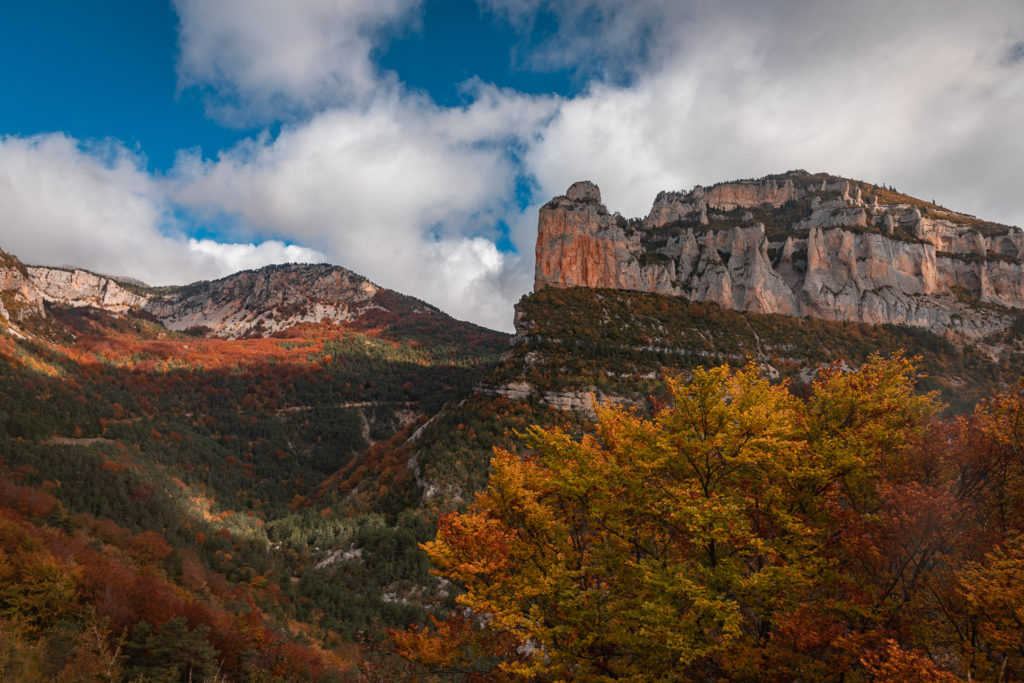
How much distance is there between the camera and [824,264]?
89.8m

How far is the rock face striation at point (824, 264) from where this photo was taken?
85.2m

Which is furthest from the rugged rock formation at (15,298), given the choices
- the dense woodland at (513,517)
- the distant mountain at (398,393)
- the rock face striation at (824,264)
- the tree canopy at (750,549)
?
the tree canopy at (750,549)

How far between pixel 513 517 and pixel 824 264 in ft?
338

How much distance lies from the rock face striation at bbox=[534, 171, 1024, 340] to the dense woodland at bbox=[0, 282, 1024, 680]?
5788 mm

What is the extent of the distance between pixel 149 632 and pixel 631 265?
88323 millimetres

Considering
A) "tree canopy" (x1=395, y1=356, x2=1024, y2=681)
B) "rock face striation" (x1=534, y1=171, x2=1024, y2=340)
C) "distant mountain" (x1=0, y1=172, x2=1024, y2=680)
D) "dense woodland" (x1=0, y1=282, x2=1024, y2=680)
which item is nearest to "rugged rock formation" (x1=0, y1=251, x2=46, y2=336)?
"distant mountain" (x1=0, y1=172, x2=1024, y2=680)

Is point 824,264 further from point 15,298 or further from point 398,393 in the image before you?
point 15,298

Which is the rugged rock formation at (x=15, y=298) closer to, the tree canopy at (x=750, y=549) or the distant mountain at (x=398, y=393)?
the distant mountain at (x=398, y=393)

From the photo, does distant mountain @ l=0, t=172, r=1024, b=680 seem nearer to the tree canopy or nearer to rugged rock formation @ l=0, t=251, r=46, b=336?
rugged rock formation @ l=0, t=251, r=46, b=336

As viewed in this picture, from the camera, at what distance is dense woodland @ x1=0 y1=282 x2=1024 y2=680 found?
10.3m

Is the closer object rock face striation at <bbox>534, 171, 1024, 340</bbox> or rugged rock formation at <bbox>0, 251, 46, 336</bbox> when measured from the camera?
rock face striation at <bbox>534, 171, 1024, 340</bbox>

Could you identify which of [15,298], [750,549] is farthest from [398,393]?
[750,549]

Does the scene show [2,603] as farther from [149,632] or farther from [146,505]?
[146,505]

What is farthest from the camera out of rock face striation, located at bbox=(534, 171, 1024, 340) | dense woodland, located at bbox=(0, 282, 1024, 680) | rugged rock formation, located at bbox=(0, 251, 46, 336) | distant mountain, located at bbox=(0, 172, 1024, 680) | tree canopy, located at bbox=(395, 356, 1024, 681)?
rugged rock formation, located at bbox=(0, 251, 46, 336)
